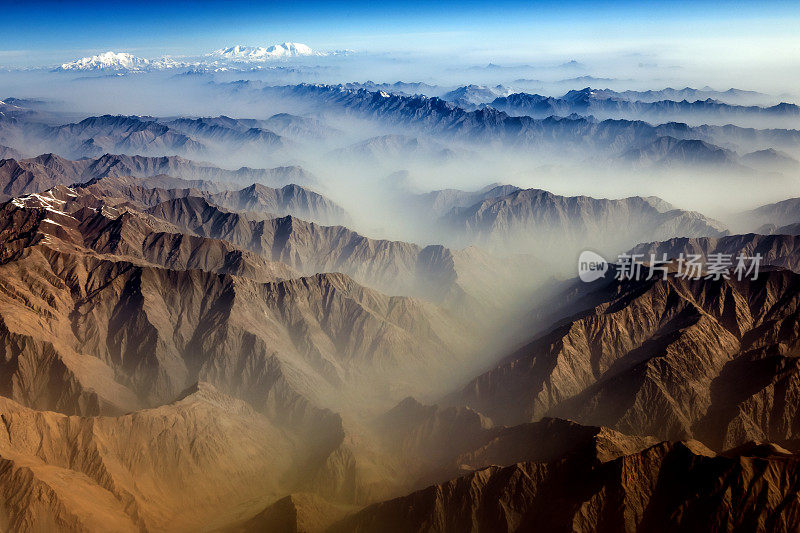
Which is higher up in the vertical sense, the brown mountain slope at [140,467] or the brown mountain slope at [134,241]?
the brown mountain slope at [134,241]

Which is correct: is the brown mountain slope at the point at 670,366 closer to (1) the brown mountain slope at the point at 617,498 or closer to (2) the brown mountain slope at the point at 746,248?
(1) the brown mountain slope at the point at 617,498

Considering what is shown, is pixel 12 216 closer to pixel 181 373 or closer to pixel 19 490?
pixel 181 373

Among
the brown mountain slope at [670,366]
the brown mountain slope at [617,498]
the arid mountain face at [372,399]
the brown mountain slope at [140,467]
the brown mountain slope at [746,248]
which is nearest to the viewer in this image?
the brown mountain slope at [617,498]

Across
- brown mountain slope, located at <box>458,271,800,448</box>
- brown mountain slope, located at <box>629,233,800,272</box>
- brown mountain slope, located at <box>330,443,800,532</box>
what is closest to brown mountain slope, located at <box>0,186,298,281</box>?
brown mountain slope, located at <box>458,271,800,448</box>

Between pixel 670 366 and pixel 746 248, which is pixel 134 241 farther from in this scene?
pixel 746 248

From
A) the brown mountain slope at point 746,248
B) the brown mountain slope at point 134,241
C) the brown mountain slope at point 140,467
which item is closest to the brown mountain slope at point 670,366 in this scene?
the brown mountain slope at point 746,248

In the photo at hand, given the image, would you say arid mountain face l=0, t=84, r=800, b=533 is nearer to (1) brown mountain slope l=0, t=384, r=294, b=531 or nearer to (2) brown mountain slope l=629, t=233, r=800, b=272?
(1) brown mountain slope l=0, t=384, r=294, b=531
